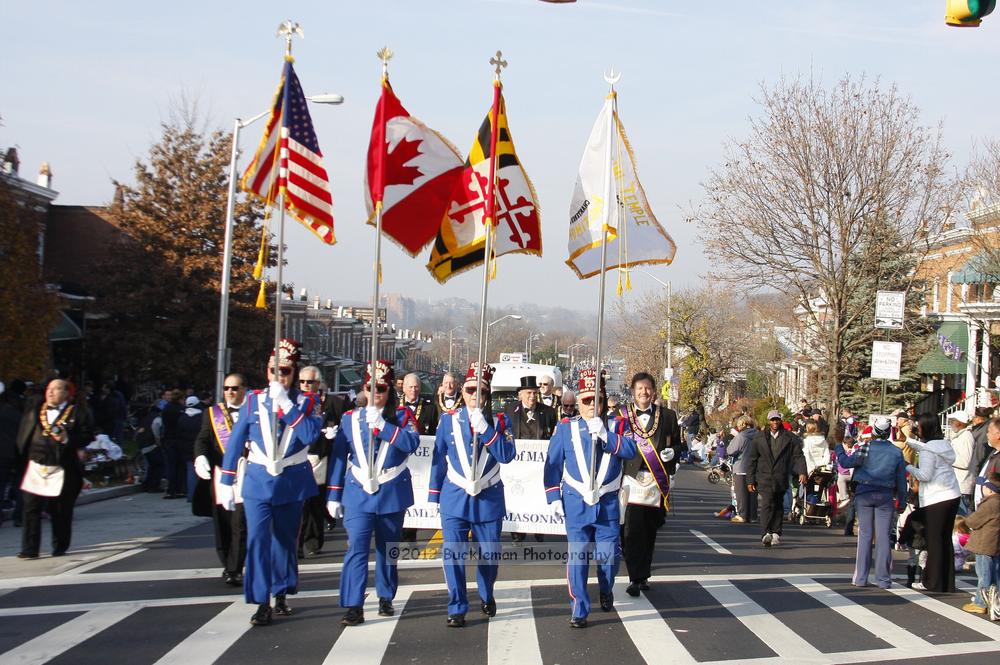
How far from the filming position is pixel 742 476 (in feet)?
55.1

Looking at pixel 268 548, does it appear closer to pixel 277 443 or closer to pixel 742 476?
pixel 277 443

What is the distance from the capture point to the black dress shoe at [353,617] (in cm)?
825

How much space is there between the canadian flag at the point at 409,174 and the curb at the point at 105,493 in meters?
8.58

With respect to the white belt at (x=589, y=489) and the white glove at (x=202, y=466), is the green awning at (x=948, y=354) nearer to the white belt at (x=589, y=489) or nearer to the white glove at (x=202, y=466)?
the white belt at (x=589, y=489)

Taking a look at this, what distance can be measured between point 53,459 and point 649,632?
639 cm

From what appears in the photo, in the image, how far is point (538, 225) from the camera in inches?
437

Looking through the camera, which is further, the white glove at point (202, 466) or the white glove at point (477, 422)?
the white glove at point (202, 466)

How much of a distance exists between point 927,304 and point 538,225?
30.2 m

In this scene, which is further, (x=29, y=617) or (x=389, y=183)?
(x=389, y=183)

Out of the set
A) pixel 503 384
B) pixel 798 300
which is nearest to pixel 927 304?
pixel 798 300

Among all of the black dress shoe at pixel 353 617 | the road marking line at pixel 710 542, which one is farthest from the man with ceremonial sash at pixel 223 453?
the road marking line at pixel 710 542

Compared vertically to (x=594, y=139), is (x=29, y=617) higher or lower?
lower

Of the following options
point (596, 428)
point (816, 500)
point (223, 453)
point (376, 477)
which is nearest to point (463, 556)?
point (376, 477)

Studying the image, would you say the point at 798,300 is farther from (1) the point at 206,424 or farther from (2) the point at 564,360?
(2) the point at 564,360
